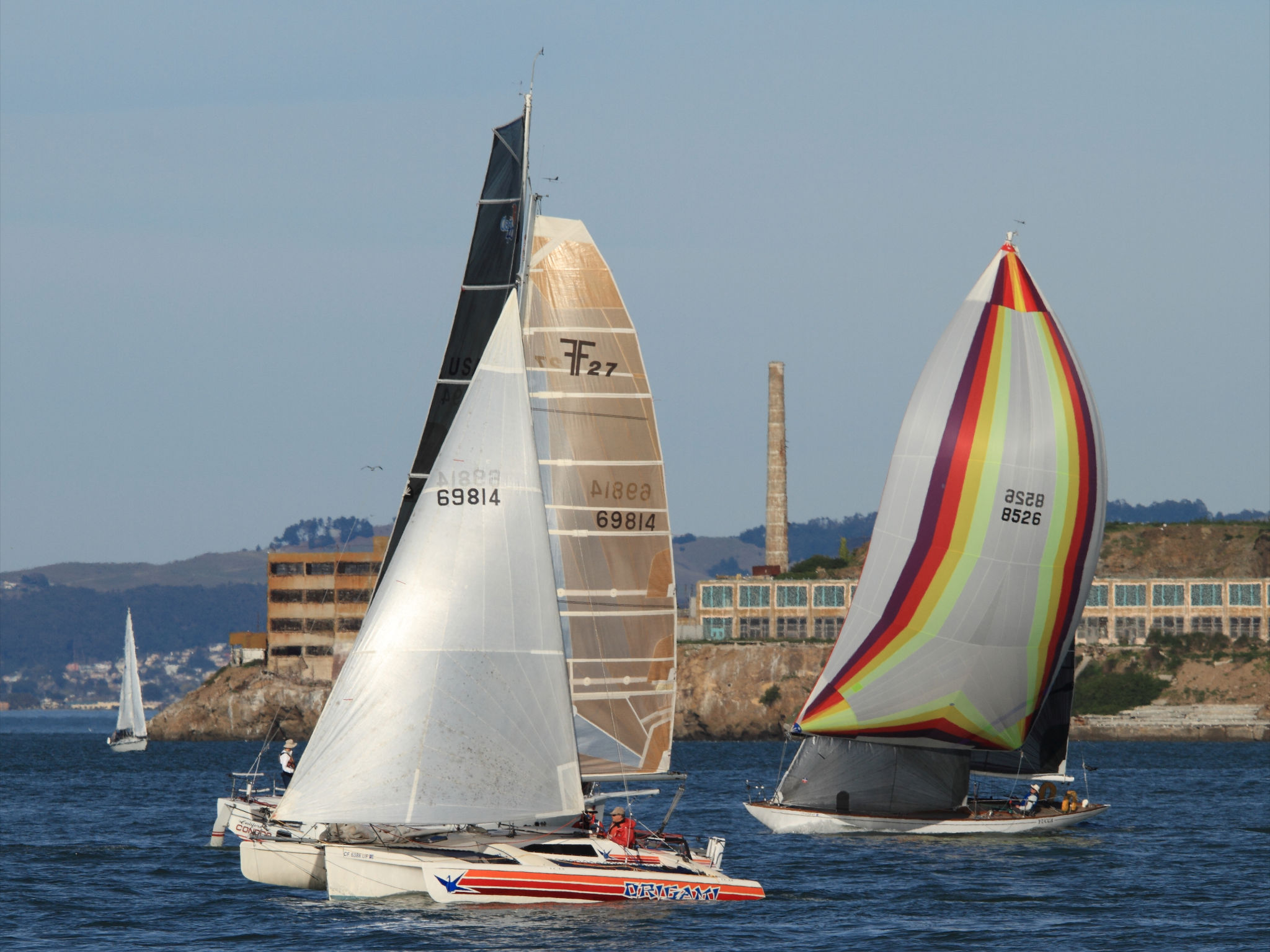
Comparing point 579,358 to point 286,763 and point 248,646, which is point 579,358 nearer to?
point 286,763

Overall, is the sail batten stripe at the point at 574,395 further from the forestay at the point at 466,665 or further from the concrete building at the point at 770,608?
the concrete building at the point at 770,608

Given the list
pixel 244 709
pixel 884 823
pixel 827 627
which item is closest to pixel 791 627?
pixel 827 627

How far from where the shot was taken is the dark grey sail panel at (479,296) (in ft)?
112

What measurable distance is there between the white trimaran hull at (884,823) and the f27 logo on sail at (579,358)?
1783 cm

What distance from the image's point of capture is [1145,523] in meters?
168

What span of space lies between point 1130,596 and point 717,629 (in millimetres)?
32867

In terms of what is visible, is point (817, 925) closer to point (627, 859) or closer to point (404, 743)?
point (627, 859)

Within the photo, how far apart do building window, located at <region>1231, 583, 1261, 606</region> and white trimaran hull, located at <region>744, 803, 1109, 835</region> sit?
319 ft

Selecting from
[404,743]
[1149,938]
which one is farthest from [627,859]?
[1149,938]

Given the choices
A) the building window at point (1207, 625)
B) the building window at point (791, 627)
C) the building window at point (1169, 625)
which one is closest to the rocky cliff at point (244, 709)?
the building window at point (791, 627)

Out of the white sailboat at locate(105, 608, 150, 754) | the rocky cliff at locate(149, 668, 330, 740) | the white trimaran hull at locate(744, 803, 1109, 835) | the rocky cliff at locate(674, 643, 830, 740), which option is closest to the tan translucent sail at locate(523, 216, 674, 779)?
the white trimaran hull at locate(744, 803, 1109, 835)

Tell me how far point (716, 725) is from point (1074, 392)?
9676 cm

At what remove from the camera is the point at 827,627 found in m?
150

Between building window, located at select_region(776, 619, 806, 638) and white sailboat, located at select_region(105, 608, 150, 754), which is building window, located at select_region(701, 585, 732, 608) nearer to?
building window, located at select_region(776, 619, 806, 638)
